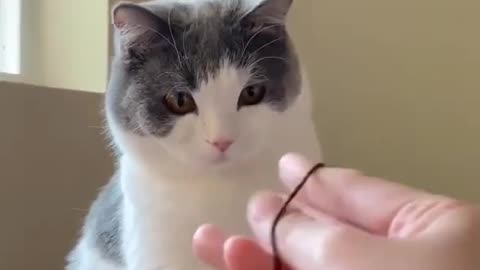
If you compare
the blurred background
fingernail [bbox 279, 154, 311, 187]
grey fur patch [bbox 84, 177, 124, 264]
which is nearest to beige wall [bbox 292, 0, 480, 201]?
the blurred background

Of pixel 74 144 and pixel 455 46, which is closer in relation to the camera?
pixel 74 144

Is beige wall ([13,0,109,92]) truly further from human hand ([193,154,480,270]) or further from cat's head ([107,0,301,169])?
human hand ([193,154,480,270])

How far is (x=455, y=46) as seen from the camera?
1484 mm

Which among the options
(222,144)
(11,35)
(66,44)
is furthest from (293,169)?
(11,35)

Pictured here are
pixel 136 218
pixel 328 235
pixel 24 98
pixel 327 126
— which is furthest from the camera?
pixel 327 126

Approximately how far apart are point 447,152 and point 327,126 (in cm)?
25

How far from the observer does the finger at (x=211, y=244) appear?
47cm

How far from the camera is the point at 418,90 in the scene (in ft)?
4.88

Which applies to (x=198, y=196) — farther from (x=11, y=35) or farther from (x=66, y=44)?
(x=11, y=35)

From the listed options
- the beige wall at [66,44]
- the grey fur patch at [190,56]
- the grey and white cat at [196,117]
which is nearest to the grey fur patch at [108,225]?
the grey and white cat at [196,117]

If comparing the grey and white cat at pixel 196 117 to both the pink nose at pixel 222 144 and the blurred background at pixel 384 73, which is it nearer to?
the pink nose at pixel 222 144

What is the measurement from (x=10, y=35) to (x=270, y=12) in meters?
0.71

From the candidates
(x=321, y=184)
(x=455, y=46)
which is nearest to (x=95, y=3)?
(x=455, y=46)

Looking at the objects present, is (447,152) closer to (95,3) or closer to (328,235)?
(95,3)
